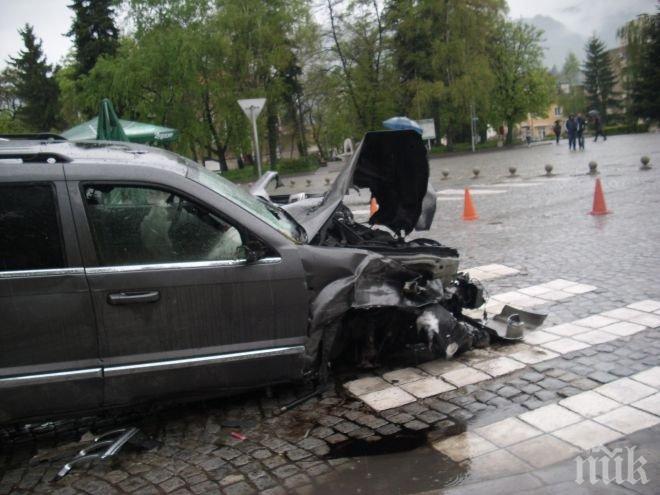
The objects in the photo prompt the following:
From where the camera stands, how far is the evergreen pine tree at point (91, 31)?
1618 inches

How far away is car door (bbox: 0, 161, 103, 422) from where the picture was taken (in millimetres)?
3273

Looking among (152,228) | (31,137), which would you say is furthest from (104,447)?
(31,137)

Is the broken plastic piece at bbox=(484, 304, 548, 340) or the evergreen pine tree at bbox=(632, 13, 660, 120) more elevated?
the evergreen pine tree at bbox=(632, 13, 660, 120)

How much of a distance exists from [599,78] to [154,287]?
89.9 metres

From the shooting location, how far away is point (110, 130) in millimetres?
9562

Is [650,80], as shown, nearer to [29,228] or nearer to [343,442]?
[343,442]

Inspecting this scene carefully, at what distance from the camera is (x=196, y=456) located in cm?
348

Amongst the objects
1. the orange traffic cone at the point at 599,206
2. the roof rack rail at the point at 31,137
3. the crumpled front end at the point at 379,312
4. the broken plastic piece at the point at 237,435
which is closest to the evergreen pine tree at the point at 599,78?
the orange traffic cone at the point at 599,206

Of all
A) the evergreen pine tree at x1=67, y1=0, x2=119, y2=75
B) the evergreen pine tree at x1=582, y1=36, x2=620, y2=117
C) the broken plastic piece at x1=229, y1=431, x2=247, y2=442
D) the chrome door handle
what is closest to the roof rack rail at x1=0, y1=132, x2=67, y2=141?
the chrome door handle

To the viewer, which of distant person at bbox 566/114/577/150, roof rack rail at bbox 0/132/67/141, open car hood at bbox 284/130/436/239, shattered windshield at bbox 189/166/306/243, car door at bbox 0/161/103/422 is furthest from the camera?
distant person at bbox 566/114/577/150

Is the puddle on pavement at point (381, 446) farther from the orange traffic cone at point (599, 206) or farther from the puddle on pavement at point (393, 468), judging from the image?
the orange traffic cone at point (599, 206)

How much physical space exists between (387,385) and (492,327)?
4.30ft

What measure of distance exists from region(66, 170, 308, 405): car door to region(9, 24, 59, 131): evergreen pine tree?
2179 inches

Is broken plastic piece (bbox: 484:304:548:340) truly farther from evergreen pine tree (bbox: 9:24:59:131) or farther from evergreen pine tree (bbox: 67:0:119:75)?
evergreen pine tree (bbox: 9:24:59:131)
